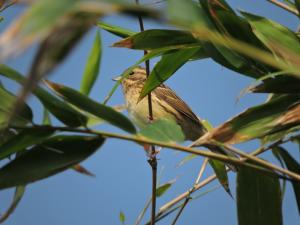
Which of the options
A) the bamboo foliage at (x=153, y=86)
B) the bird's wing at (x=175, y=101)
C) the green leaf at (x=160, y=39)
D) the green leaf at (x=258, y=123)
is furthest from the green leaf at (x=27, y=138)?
the bird's wing at (x=175, y=101)

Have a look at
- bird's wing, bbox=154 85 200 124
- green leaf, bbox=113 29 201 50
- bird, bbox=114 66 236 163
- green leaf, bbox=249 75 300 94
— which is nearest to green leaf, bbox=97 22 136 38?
green leaf, bbox=113 29 201 50

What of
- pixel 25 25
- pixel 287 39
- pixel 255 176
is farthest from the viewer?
pixel 255 176

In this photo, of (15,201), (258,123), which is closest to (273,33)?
(258,123)

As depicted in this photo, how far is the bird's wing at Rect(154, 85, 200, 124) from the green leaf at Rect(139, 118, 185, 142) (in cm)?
207

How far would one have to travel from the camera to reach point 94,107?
3.65 feet

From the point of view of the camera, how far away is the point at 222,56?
1387mm

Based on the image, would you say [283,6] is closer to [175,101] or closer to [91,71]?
[91,71]

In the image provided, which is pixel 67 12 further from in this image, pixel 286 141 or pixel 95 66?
pixel 286 141

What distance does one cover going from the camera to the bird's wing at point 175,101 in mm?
3251

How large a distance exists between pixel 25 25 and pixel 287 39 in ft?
3.09

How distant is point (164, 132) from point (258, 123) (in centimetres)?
27

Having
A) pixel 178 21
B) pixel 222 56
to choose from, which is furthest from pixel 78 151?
pixel 178 21

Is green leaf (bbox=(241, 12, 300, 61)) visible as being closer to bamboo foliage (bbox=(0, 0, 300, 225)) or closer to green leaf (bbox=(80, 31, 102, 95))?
bamboo foliage (bbox=(0, 0, 300, 225))

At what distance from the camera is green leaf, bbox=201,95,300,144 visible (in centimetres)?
117
